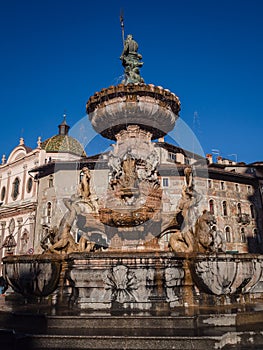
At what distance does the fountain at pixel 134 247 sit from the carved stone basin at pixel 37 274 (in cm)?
2

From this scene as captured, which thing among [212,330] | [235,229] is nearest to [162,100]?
[212,330]

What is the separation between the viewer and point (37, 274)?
759 cm

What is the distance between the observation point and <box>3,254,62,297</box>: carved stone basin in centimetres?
761

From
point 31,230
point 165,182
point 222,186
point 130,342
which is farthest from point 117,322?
point 31,230

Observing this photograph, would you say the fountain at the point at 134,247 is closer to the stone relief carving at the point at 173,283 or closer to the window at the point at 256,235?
the stone relief carving at the point at 173,283

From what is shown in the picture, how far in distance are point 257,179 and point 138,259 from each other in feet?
119

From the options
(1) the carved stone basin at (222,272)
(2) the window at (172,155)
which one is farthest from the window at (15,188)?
(1) the carved stone basin at (222,272)

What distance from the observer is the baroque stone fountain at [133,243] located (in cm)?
718

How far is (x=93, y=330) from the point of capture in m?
5.12

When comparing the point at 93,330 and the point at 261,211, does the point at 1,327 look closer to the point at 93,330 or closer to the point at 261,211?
the point at 93,330

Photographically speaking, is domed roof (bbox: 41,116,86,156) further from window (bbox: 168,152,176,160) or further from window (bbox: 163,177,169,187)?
window (bbox: 163,177,169,187)

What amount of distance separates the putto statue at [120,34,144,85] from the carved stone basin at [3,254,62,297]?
8.25 metres

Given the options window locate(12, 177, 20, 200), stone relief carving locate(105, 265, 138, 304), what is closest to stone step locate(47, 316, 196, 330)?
stone relief carving locate(105, 265, 138, 304)

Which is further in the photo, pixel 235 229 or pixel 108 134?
pixel 235 229
